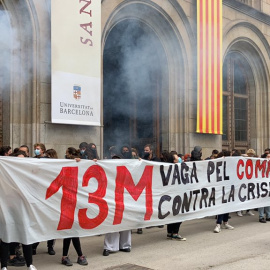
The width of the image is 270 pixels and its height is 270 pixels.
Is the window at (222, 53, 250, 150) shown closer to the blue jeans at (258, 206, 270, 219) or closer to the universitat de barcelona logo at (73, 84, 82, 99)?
the blue jeans at (258, 206, 270, 219)

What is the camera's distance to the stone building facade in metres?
8.66

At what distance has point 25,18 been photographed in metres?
8.67

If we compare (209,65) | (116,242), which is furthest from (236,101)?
(116,242)

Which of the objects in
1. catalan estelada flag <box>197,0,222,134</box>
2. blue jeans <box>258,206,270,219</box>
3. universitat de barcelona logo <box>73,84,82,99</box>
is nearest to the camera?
blue jeans <box>258,206,270,219</box>

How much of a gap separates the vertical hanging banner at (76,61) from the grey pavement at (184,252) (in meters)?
2.86

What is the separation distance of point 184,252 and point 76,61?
463 cm

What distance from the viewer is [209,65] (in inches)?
487

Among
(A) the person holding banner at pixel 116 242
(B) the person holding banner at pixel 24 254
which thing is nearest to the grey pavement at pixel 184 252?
(A) the person holding banner at pixel 116 242

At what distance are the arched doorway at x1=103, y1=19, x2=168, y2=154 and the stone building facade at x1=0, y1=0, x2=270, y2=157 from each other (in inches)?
1.1

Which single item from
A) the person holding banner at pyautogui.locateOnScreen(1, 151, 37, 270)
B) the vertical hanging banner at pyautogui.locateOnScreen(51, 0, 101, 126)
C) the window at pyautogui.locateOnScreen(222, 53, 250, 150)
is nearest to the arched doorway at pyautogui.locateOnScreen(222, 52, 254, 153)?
the window at pyautogui.locateOnScreen(222, 53, 250, 150)

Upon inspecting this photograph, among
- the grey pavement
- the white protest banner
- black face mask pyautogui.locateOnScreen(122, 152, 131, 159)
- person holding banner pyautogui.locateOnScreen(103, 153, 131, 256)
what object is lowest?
the grey pavement

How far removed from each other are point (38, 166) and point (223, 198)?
3.62 m

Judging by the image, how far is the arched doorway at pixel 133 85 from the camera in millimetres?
12180

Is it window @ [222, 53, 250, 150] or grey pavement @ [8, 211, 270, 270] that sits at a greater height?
window @ [222, 53, 250, 150]
